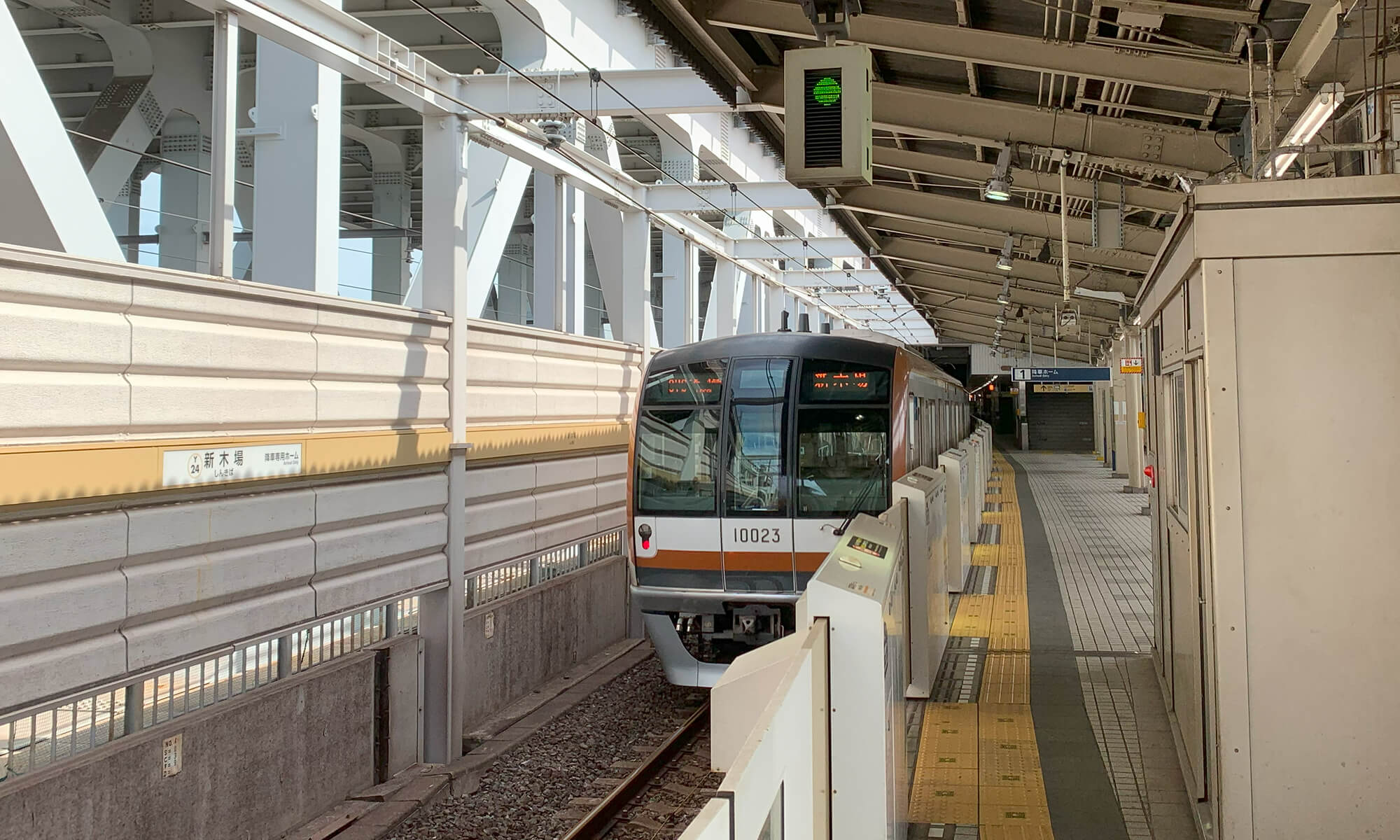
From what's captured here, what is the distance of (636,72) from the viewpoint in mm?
8352

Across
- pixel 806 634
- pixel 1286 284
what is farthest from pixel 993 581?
pixel 806 634

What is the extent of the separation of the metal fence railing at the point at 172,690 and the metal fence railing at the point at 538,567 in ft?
4.06

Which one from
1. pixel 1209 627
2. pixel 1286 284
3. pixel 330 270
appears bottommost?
pixel 1209 627

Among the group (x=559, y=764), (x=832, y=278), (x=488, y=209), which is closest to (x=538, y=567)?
(x=559, y=764)

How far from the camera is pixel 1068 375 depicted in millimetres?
23625

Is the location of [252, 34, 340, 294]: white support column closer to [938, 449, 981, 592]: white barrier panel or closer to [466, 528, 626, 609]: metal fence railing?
[466, 528, 626, 609]: metal fence railing

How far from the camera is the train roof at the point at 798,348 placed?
8.09 metres

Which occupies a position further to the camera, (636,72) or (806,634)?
(636,72)

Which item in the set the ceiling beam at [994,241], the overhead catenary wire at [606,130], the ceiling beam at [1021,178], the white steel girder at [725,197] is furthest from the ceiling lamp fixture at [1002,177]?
the ceiling beam at [994,241]

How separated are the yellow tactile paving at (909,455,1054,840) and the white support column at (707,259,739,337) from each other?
28.5 feet

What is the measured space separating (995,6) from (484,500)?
17.5ft

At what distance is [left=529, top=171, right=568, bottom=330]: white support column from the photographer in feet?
35.2

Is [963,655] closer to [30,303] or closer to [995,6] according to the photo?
[995,6]

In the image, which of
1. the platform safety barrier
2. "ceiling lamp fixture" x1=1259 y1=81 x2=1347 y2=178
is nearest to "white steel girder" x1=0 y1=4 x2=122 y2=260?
the platform safety barrier
